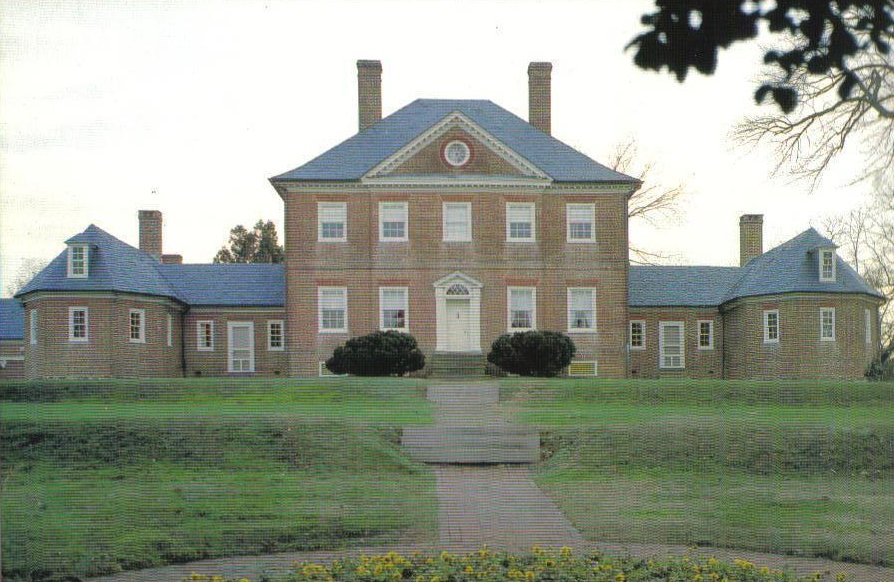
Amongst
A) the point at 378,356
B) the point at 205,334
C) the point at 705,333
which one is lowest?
the point at 378,356

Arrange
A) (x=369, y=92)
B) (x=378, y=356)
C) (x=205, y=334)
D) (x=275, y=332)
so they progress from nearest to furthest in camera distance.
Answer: (x=378, y=356) → (x=369, y=92) → (x=205, y=334) → (x=275, y=332)

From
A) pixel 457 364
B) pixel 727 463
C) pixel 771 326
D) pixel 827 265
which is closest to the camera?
pixel 727 463

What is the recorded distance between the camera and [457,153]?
2081 cm

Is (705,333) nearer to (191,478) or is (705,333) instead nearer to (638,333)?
(638,333)

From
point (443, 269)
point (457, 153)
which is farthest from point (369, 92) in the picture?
point (443, 269)

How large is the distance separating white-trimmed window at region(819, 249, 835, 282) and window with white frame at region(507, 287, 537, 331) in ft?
20.5

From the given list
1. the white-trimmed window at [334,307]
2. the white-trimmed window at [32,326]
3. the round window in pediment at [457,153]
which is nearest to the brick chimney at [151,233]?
the white-trimmed window at [32,326]

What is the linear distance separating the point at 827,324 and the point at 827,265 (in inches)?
49.1

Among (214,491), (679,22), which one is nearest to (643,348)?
(214,491)

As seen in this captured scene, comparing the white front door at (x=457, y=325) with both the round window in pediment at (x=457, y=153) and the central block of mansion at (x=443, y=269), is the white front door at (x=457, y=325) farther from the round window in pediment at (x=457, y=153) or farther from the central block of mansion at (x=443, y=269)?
the round window in pediment at (x=457, y=153)

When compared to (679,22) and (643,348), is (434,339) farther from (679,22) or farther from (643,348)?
(679,22)

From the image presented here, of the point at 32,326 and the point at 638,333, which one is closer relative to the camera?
the point at 32,326

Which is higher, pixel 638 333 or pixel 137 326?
pixel 137 326

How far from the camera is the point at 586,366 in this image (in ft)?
68.2
